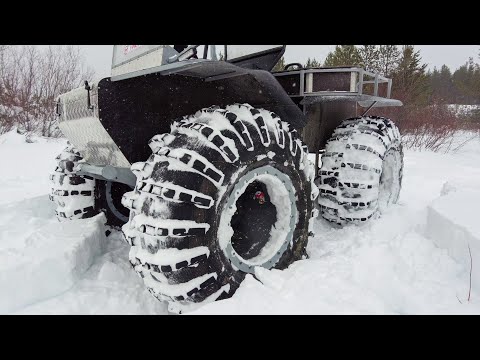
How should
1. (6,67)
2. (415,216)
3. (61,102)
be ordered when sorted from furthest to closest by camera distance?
(6,67), (415,216), (61,102)

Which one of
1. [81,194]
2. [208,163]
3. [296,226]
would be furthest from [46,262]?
[296,226]

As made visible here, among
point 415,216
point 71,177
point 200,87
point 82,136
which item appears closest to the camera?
point 200,87

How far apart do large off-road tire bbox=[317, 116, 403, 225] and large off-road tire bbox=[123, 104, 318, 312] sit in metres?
0.85

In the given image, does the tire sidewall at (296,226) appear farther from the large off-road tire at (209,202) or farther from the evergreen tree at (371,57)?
the evergreen tree at (371,57)

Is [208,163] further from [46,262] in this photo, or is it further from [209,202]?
[46,262]

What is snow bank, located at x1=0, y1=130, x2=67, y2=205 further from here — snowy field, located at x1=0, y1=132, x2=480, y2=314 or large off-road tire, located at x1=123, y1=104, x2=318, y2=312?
large off-road tire, located at x1=123, y1=104, x2=318, y2=312

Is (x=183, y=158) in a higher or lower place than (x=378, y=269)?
higher

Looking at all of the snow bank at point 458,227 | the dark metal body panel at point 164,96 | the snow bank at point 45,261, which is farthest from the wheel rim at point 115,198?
the snow bank at point 458,227

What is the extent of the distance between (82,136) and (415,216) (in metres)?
2.94

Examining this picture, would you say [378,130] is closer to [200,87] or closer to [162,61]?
[200,87]

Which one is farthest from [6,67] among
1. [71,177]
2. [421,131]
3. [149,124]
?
[421,131]

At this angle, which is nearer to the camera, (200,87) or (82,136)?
(200,87)

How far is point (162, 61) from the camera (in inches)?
90.0

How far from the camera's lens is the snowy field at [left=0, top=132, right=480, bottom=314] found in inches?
74.0
